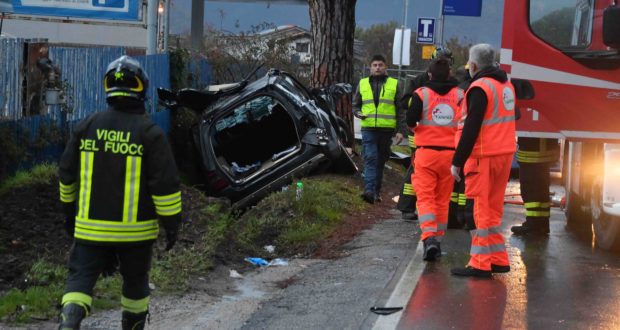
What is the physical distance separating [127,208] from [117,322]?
4.90ft

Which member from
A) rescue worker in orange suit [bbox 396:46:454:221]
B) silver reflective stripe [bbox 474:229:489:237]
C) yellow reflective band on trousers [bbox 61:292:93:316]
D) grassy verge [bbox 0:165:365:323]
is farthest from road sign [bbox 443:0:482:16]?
yellow reflective band on trousers [bbox 61:292:93:316]

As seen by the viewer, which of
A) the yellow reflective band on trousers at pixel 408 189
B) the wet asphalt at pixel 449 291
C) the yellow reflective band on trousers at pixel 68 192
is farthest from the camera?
the yellow reflective band on trousers at pixel 408 189

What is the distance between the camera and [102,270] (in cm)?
605

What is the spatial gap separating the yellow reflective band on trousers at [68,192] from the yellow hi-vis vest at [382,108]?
735cm

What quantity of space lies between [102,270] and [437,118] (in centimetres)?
418

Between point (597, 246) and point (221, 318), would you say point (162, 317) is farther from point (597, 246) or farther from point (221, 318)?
point (597, 246)

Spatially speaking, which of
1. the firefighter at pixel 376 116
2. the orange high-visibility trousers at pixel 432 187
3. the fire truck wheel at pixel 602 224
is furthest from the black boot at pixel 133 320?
the firefighter at pixel 376 116

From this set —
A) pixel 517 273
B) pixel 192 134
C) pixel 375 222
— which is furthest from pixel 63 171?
pixel 192 134

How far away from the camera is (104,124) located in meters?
5.89

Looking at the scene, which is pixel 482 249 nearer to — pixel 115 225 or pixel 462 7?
pixel 115 225

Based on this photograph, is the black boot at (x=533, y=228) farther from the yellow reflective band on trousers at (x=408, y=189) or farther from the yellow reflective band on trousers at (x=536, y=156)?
the yellow reflective band on trousers at (x=408, y=189)

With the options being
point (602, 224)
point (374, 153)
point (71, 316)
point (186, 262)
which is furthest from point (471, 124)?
point (374, 153)

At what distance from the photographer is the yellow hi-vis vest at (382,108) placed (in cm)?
1299

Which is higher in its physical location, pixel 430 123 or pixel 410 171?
pixel 430 123
